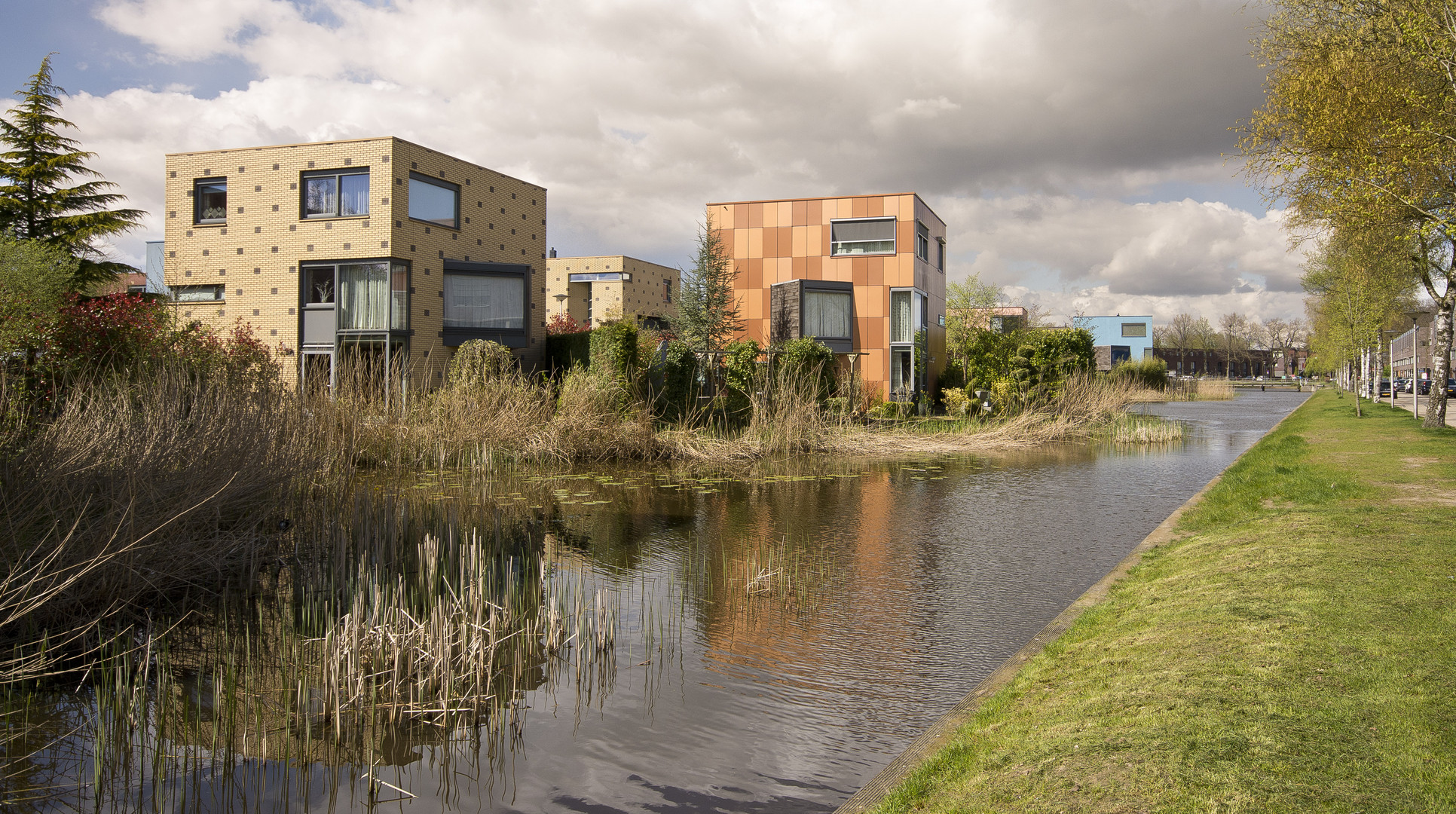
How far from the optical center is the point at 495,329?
1042 inches

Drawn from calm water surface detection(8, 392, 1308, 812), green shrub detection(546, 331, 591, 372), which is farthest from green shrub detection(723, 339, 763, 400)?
calm water surface detection(8, 392, 1308, 812)

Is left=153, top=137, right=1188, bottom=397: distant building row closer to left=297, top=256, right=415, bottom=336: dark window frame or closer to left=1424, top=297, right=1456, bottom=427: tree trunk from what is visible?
left=297, top=256, right=415, bottom=336: dark window frame

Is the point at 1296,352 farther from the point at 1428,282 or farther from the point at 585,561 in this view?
the point at 585,561

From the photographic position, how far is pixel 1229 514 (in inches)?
387

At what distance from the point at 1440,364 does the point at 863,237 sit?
633 inches

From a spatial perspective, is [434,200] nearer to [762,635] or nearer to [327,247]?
[327,247]

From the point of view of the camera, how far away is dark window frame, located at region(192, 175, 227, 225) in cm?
2505

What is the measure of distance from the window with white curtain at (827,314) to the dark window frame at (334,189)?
44.3ft

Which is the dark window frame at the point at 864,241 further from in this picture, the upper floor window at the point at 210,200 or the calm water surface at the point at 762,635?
the upper floor window at the point at 210,200

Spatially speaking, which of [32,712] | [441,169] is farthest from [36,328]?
[441,169]

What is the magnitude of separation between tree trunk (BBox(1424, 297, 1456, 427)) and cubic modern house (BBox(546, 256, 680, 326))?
40.0 m

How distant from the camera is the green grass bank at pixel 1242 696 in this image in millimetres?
3348

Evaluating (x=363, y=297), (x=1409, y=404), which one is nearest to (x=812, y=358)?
(x=363, y=297)

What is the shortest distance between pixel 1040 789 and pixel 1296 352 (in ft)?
499
